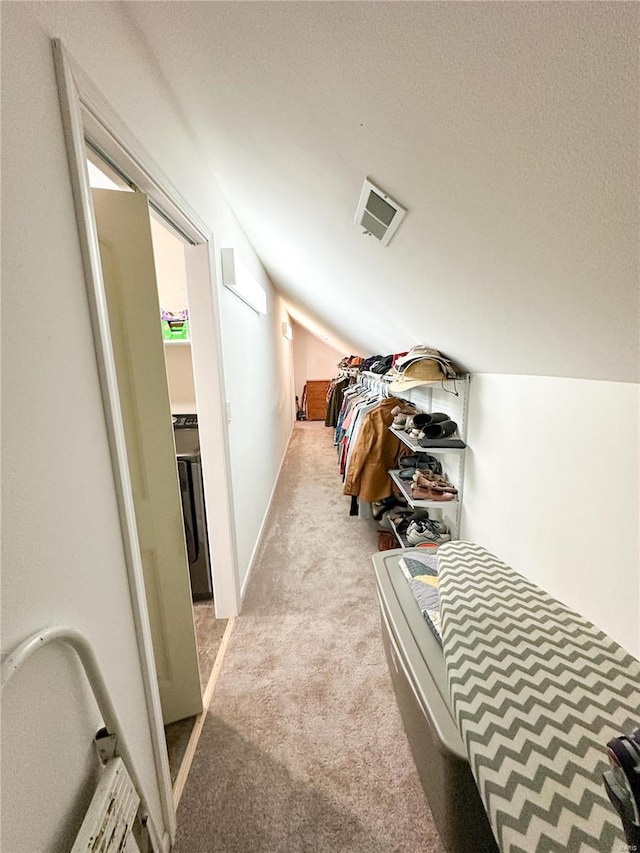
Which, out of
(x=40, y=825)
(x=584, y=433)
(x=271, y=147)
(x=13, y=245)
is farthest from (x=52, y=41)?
(x=584, y=433)

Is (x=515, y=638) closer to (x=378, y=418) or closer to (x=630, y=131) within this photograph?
(x=630, y=131)

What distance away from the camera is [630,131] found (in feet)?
1.41

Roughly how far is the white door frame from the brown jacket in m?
1.02

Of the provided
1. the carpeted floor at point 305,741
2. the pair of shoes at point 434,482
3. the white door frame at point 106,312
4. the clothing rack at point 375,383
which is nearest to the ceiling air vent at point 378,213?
the white door frame at point 106,312

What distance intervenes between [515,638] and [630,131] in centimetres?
103

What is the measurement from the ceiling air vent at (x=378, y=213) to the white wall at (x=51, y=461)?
2.15ft

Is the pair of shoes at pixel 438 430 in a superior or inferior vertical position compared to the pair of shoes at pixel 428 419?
inferior

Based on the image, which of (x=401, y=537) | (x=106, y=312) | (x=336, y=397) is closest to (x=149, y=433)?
(x=106, y=312)

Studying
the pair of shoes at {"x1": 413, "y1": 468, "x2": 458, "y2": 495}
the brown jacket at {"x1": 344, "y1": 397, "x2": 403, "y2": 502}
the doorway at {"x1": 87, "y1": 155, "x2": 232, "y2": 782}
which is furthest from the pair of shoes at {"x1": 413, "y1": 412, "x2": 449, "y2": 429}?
the doorway at {"x1": 87, "y1": 155, "x2": 232, "y2": 782}

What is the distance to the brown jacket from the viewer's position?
241 cm

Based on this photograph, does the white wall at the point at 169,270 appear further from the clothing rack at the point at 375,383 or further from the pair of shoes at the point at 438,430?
the pair of shoes at the point at 438,430

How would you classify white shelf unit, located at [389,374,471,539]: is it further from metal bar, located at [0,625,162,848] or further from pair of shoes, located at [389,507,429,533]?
metal bar, located at [0,625,162,848]

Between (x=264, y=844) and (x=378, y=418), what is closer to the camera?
(x=264, y=844)

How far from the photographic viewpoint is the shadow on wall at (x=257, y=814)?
1.03 m
